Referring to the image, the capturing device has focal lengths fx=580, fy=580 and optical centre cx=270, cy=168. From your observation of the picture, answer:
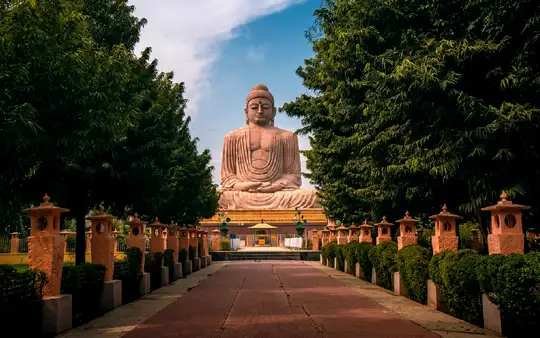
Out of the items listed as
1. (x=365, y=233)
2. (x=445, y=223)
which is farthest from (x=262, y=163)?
(x=445, y=223)

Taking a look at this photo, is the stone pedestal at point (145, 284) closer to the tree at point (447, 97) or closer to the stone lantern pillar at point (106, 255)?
the stone lantern pillar at point (106, 255)

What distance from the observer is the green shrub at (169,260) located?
18.5 meters

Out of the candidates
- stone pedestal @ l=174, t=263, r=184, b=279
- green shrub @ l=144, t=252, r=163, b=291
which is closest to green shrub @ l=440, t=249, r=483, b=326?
green shrub @ l=144, t=252, r=163, b=291

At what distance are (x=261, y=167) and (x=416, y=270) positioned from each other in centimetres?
4003

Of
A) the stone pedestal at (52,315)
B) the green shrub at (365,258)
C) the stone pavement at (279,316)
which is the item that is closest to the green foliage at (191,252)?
the green shrub at (365,258)

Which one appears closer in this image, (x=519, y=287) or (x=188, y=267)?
(x=519, y=287)

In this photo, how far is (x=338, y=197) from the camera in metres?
21.4

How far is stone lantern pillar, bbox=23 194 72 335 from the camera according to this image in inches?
345

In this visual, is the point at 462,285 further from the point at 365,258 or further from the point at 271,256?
the point at 271,256

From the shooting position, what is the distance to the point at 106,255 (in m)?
12.0

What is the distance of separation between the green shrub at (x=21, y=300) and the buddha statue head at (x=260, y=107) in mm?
45003

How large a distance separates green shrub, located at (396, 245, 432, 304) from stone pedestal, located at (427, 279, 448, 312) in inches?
9.3

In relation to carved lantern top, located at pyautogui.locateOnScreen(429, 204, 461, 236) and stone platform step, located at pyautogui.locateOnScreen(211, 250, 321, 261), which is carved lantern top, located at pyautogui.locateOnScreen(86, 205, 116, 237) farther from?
stone platform step, located at pyautogui.locateOnScreen(211, 250, 321, 261)

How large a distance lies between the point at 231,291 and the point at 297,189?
36.9 m
